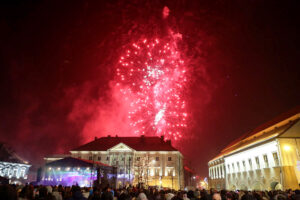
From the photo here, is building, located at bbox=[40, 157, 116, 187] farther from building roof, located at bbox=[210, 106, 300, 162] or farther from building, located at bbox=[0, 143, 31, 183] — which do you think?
building roof, located at bbox=[210, 106, 300, 162]

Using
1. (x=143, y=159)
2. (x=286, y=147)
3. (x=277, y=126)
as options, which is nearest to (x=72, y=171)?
(x=286, y=147)

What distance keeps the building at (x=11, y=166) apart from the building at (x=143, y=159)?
27.2 ft

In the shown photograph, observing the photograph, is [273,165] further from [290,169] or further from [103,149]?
[103,149]

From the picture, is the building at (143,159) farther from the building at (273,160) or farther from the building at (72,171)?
the building at (72,171)

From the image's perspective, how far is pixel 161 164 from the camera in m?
57.9

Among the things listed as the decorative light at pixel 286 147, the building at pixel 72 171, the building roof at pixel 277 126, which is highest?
the building roof at pixel 277 126

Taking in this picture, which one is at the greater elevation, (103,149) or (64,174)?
(103,149)

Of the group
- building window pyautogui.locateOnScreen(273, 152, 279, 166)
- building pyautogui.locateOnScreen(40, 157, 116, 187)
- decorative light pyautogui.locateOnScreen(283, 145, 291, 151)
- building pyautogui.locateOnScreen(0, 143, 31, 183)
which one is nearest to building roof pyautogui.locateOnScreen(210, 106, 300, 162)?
decorative light pyautogui.locateOnScreen(283, 145, 291, 151)

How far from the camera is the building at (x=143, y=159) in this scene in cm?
5550

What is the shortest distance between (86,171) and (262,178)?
85.3 ft

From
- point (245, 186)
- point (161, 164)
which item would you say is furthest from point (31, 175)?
point (245, 186)

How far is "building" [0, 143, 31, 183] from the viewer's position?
46.4 metres

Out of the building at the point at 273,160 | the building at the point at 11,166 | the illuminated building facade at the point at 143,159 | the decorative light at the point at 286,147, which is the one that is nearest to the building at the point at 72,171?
the building at the point at 273,160

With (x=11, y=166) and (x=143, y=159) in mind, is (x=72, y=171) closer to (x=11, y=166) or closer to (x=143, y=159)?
(x=143, y=159)
